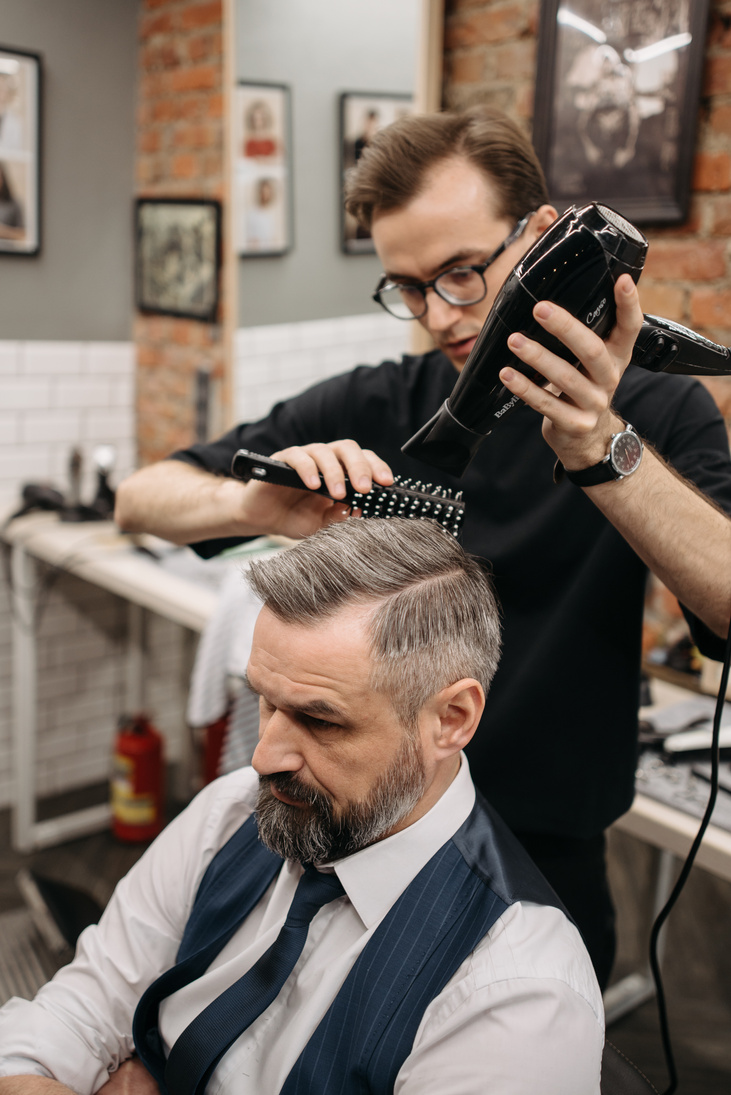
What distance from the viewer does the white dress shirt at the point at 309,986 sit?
99 cm

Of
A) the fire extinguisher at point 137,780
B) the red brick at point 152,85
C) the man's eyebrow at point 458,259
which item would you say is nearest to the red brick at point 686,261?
the man's eyebrow at point 458,259

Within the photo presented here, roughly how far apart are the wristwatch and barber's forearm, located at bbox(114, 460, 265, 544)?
1.86ft

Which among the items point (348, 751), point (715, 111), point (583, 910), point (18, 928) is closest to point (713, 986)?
point (583, 910)

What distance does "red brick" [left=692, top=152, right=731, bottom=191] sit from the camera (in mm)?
2098

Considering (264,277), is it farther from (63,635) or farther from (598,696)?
(598,696)

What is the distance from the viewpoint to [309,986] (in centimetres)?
116

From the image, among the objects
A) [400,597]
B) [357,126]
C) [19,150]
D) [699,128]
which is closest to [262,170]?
[357,126]

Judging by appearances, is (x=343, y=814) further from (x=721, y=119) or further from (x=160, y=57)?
(x=160, y=57)

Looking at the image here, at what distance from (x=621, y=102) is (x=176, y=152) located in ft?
6.38

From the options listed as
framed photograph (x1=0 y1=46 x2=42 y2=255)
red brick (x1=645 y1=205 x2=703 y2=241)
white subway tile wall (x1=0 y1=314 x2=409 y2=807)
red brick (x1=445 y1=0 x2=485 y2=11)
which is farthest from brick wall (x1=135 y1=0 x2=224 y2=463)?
red brick (x1=645 y1=205 x2=703 y2=241)

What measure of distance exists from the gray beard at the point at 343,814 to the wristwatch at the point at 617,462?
0.37 metres

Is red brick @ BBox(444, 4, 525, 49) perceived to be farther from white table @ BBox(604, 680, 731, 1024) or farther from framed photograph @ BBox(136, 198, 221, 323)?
white table @ BBox(604, 680, 731, 1024)

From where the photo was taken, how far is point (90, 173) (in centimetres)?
361

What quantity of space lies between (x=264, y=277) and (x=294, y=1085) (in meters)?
2.75
